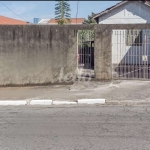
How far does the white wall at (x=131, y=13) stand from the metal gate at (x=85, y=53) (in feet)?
28.1

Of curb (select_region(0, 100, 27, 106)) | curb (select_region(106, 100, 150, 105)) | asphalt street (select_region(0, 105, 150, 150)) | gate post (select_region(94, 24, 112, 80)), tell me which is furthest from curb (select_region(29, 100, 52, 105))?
gate post (select_region(94, 24, 112, 80))

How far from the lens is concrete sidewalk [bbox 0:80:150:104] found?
9.14 metres

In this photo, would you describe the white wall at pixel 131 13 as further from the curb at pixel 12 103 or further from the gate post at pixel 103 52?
the curb at pixel 12 103

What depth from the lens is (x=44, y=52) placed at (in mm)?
11930

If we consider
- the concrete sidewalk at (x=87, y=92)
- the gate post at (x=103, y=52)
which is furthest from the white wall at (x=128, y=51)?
the concrete sidewalk at (x=87, y=92)

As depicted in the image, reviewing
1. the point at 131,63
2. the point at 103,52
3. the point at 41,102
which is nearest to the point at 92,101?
the point at 41,102

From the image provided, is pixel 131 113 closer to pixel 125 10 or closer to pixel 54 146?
pixel 54 146

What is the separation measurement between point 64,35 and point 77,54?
925 mm

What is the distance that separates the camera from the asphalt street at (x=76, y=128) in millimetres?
4812

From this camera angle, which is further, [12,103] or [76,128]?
[12,103]

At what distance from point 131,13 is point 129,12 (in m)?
0.15

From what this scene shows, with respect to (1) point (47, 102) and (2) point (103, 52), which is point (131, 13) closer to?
(2) point (103, 52)

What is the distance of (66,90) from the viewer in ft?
34.7

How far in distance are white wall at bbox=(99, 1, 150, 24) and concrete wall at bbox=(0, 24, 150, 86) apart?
851cm
